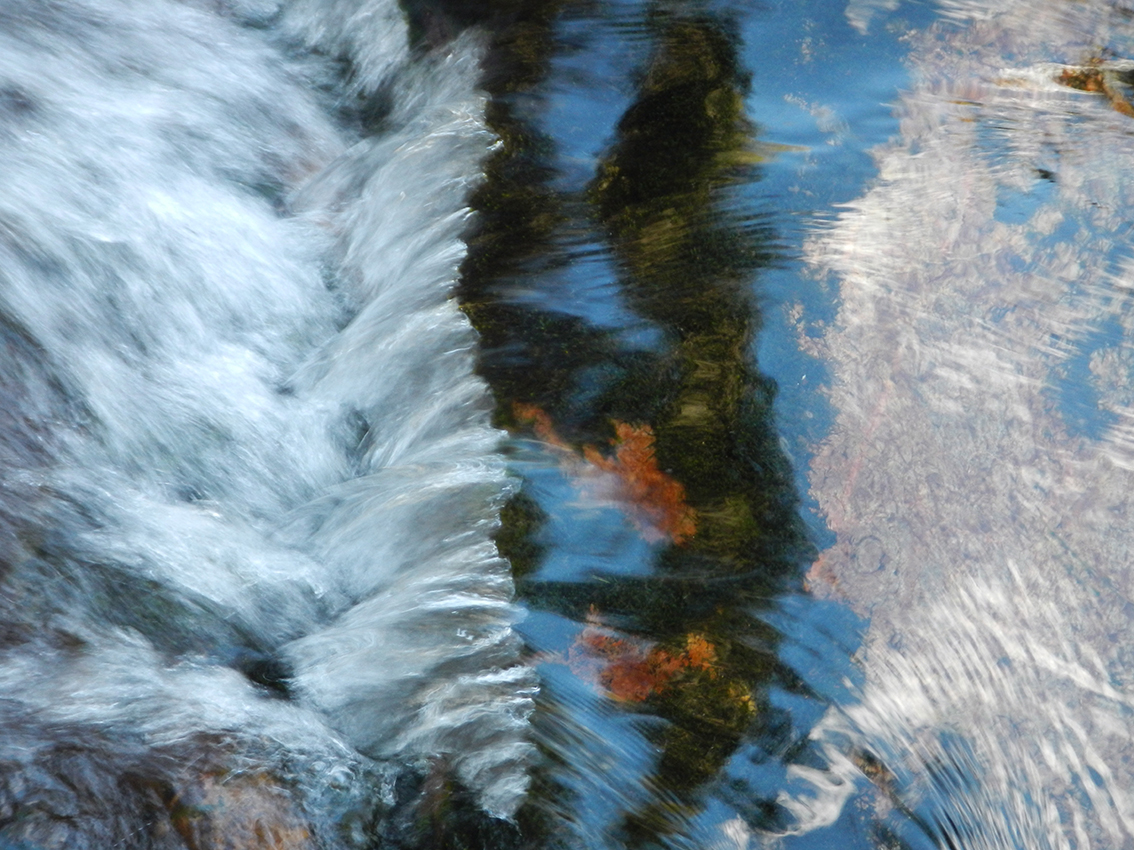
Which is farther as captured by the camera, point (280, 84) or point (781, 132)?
point (280, 84)

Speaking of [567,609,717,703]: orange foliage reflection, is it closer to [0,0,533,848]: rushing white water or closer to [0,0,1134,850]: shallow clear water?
[0,0,1134,850]: shallow clear water

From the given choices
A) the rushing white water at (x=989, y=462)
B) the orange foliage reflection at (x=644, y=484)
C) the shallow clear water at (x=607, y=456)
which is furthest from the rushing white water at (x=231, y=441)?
the rushing white water at (x=989, y=462)

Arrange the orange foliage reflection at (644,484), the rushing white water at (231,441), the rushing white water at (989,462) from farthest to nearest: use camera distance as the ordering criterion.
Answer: the orange foliage reflection at (644,484) < the rushing white water at (231,441) < the rushing white water at (989,462)

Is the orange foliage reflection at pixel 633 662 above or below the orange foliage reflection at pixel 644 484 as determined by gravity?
below

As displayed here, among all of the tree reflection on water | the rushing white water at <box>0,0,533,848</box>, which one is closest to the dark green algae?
the tree reflection on water

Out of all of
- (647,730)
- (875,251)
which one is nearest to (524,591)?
(647,730)

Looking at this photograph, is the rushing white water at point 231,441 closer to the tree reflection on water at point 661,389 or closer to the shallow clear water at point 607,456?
the shallow clear water at point 607,456

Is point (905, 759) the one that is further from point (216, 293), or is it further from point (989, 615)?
point (216, 293)
